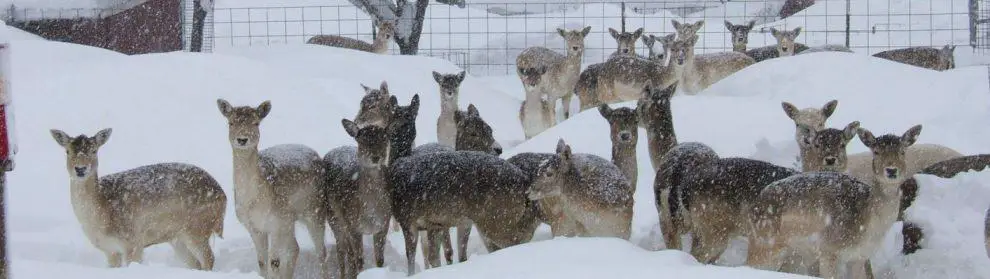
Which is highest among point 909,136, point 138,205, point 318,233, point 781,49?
point 781,49

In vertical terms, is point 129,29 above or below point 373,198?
above

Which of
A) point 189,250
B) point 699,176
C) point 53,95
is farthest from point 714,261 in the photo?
point 53,95

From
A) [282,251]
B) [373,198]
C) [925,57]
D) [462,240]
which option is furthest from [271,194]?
[925,57]

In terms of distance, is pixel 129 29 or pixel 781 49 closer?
pixel 781 49

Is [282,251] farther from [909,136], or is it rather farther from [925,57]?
[925,57]

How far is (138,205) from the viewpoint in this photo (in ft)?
27.2

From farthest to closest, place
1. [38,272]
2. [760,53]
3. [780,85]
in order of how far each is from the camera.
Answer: [760,53]
[780,85]
[38,272]

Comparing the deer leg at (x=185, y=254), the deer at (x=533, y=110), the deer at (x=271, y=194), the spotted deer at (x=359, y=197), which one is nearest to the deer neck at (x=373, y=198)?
the spotted deer at (x=359, y=197)

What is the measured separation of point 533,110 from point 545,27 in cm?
553

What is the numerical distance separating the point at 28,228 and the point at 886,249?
5727 mm

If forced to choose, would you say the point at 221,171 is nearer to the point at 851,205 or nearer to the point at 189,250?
the point at 189,250

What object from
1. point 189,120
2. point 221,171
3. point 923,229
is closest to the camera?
point 923,229

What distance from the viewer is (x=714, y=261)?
8461 mm

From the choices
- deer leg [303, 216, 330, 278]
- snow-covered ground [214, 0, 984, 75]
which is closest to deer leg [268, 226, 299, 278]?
deer leg [303, 216, 330, 278]
